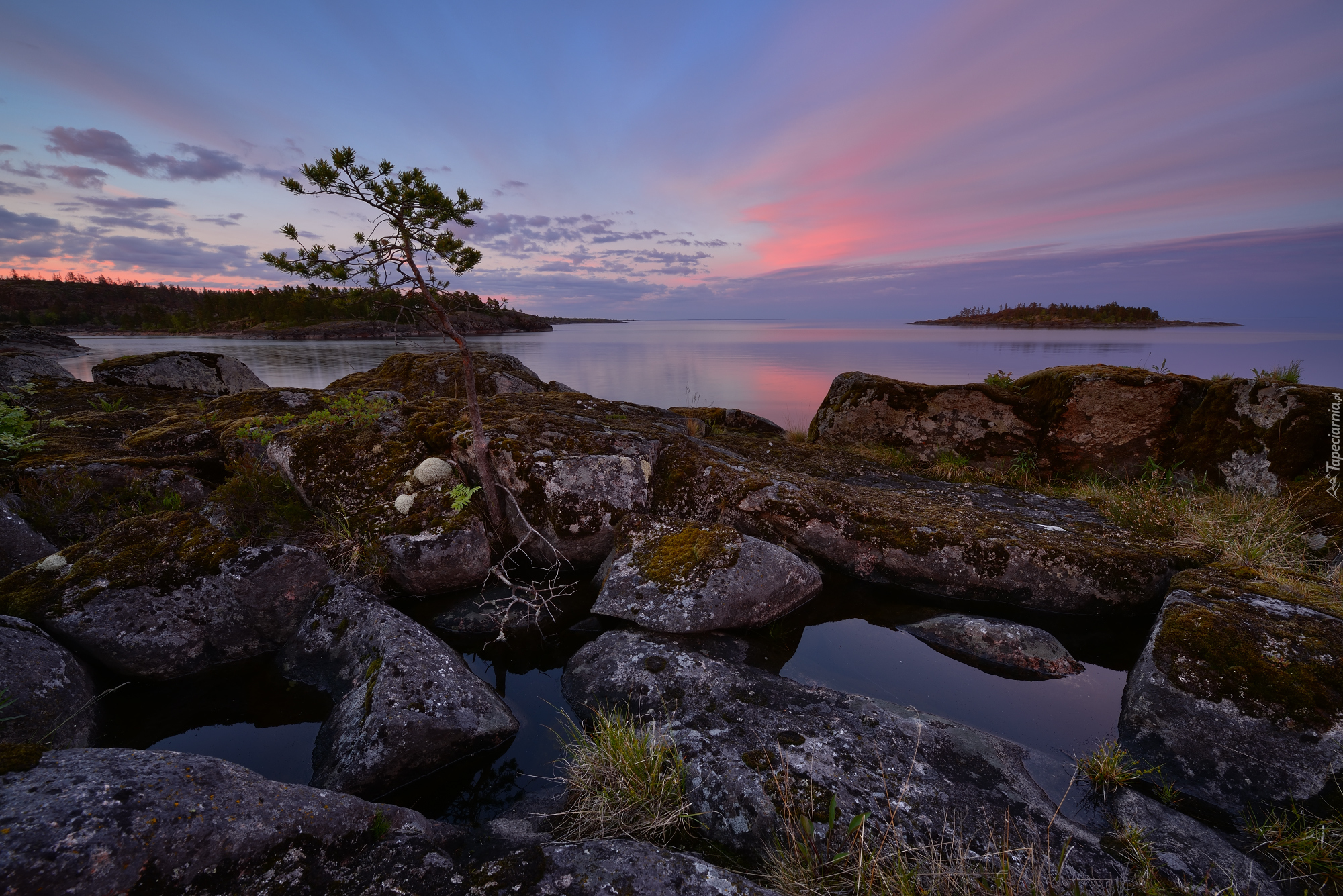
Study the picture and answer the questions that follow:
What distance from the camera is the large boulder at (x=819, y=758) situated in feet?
10.4

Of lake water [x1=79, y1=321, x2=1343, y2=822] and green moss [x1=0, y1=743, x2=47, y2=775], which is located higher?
green moss [x1=0, y1=743, x2=47, y2=775]

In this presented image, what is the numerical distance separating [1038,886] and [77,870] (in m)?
4.53

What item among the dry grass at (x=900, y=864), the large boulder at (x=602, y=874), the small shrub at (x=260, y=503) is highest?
the small shrub at (x=260, y=503)

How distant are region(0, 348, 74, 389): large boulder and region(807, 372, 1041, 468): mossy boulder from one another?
2067cm

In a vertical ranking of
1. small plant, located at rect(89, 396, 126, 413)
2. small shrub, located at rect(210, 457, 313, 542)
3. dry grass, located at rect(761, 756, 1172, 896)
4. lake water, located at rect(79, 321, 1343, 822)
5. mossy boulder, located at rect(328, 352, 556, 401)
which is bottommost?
lake water, located at rect(79, 321, 1343, 822)

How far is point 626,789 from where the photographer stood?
3406 millimetres

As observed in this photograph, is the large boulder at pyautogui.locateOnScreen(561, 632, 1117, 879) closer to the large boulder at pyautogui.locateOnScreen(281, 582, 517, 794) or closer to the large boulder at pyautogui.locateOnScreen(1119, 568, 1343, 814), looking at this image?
the large boulder at pyautogui.locateOnScreen(281, 582, 517, 794)

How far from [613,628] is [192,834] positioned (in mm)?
3881

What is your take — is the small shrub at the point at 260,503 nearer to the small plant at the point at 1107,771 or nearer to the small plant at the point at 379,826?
the small plant at the point at 379,826

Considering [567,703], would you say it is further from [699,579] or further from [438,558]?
[438,558]

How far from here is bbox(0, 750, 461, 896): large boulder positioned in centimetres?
206

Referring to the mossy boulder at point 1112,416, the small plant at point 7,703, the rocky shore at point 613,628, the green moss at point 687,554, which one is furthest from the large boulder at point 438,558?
the mossy boulder at point 1112,416

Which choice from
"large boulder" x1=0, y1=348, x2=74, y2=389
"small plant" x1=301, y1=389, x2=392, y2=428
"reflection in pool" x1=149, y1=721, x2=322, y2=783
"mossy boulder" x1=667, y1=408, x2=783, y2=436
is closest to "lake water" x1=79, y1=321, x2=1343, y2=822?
"reflection in pool" x1=149, y1=721, x2=322, y2=783

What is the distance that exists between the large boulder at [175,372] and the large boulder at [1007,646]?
16.3m
